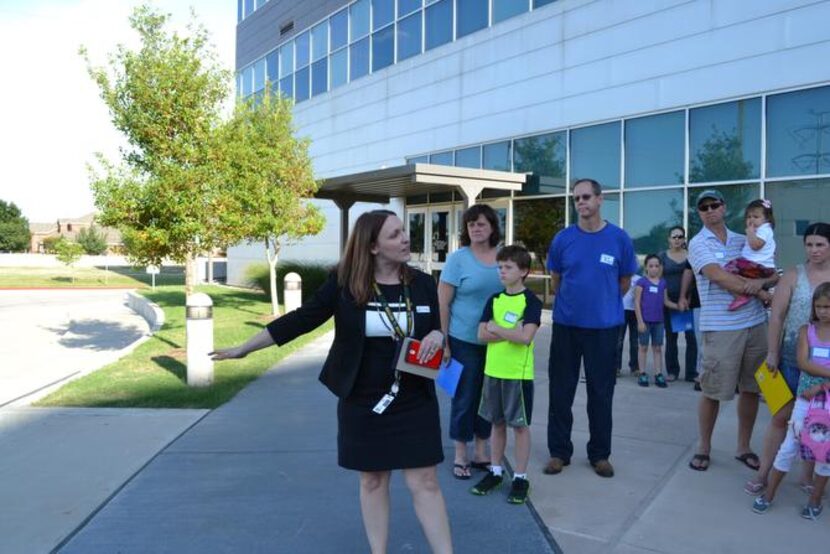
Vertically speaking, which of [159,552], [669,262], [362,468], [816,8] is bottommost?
[159,552]

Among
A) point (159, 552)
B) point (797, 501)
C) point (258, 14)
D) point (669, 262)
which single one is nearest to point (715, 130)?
point (669, 262)

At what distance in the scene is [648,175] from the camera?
11867 mm

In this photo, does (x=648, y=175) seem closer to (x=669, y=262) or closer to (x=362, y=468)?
(x=669, y=262)

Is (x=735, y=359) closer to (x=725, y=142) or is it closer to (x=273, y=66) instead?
(x=725, y=142)

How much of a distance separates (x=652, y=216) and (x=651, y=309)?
185 inches

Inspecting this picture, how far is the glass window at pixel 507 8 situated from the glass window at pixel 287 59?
11.4 m

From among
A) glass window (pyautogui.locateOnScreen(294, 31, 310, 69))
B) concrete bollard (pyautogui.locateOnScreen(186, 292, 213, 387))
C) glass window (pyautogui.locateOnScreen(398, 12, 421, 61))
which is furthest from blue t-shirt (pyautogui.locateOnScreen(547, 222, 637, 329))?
glass window (pyautogui.locateOnScreen(294, 31, 310, 69))

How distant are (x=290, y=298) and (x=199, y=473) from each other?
945 cm

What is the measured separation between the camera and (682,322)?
24.5ft

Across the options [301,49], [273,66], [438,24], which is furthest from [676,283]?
[273,66]

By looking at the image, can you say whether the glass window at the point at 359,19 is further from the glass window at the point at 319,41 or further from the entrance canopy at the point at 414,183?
the entrance canopy at the point at 414,183

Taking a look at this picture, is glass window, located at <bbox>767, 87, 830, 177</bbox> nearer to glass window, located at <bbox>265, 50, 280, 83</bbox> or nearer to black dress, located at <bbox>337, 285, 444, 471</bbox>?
black dress, located at <bbox>337, 285, 444, 471</bbox>

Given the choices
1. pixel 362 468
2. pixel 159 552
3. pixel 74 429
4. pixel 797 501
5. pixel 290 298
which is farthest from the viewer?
pixel 290 298

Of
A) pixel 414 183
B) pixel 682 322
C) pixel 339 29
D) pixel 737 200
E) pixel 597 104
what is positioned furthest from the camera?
pixel 339 29
